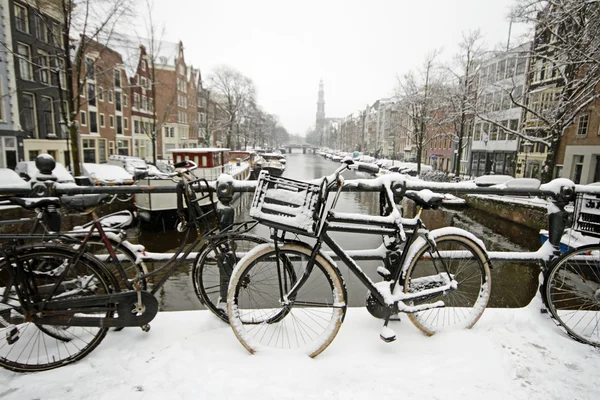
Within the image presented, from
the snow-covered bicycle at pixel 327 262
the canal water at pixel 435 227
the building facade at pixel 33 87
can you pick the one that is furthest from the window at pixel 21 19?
the snow-covered bicycle at pixel 327 262

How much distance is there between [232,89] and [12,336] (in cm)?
4908

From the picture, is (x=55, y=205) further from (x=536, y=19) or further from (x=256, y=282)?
(x=536, y=19)

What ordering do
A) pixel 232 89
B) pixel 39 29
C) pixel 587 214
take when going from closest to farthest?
pixel 587 214
pixel 39 29
pixel 232 89

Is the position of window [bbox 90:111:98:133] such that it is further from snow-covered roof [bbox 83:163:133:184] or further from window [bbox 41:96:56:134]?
snow-covered roof [bbox 83:163:133:184]

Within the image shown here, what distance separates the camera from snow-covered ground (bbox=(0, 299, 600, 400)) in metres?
1.70

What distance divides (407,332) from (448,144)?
154ft

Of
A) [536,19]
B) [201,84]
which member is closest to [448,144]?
[536,19]

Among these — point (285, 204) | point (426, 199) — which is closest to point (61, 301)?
point (285, 204)

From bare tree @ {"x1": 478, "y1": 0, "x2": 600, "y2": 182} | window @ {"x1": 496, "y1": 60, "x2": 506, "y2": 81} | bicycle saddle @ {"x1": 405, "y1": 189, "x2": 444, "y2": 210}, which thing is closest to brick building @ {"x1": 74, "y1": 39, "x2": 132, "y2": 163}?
bare tree @ {"x1": 478, "y1": 0, "x2": 600, "y2": 182}

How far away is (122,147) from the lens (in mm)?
37188

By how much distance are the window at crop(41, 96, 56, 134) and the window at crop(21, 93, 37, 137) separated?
2.28 ft

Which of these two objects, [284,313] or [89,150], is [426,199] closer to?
[284,313]

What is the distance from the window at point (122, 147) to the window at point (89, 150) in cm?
513

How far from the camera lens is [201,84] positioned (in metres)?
61.8
